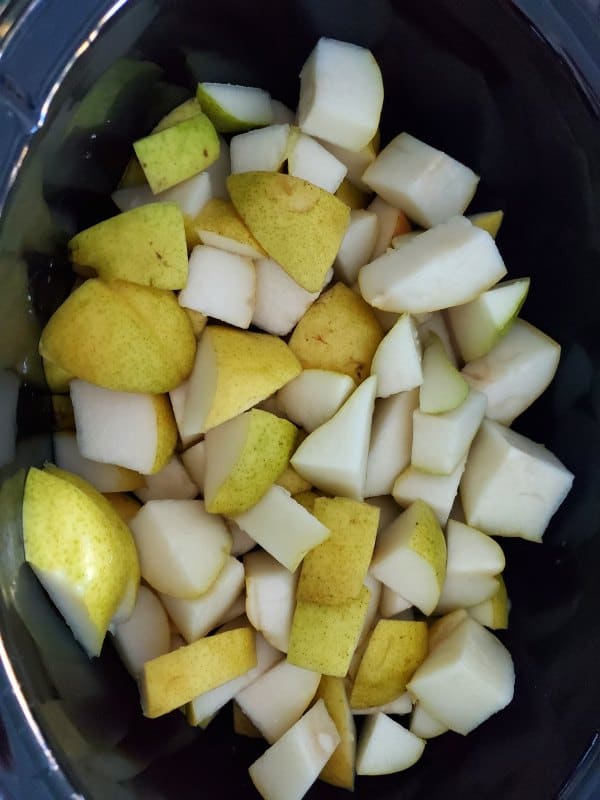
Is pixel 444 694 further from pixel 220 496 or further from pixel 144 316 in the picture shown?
pixel 144 316

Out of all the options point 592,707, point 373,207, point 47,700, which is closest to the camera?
point 47,700

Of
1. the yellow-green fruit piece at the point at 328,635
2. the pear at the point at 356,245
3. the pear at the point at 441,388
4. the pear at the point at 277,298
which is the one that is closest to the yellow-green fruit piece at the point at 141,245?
the pear at the point at 277,298

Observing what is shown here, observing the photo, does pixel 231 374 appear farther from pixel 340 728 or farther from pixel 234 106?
Result: pixel 340 728

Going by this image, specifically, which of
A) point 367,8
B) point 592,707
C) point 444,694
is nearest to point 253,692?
point 444,694

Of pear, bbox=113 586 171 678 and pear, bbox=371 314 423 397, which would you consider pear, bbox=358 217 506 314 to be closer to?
pear, bbox=371 314 423 397

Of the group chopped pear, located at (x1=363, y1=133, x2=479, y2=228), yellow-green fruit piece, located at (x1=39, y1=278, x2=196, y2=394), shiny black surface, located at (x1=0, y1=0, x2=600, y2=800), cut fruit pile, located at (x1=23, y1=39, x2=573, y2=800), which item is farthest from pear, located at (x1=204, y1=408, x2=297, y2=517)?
chopped pear, located at (x1=363, y1=133, x2=479, y2=228)
